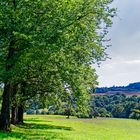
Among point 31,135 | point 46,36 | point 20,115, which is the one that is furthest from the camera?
point 20,115

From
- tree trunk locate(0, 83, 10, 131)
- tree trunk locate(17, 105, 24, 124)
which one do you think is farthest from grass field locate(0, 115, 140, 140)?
tree trunk locate(17, 105, 24, 124)

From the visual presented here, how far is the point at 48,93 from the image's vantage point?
65.7 metres

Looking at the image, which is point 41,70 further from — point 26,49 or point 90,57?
point 26,49

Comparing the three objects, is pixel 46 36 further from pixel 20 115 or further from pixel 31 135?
pixel 20 115

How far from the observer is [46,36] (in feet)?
132

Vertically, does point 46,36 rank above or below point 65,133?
above

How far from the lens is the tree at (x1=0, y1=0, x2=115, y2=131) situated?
40.0 meters

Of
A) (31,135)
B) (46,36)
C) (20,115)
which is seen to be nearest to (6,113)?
(31,135)

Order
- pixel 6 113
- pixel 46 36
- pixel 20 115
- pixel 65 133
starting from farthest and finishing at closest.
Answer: pixel 20 115 < pixel 65 133 < pixel 6 113 < pixel 46 36

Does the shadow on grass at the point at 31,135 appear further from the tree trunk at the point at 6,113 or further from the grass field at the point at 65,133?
the tree trunk at the point at 6,113

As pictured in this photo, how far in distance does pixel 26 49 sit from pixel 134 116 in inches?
5144

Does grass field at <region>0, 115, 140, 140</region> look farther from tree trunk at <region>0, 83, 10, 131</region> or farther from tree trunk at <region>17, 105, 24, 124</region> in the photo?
tree trunk at <region>17, 105, 24, 124</region>

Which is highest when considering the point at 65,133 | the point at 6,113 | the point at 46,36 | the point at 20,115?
the point at 46,36

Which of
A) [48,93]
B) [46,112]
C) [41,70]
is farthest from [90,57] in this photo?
[46,112]
